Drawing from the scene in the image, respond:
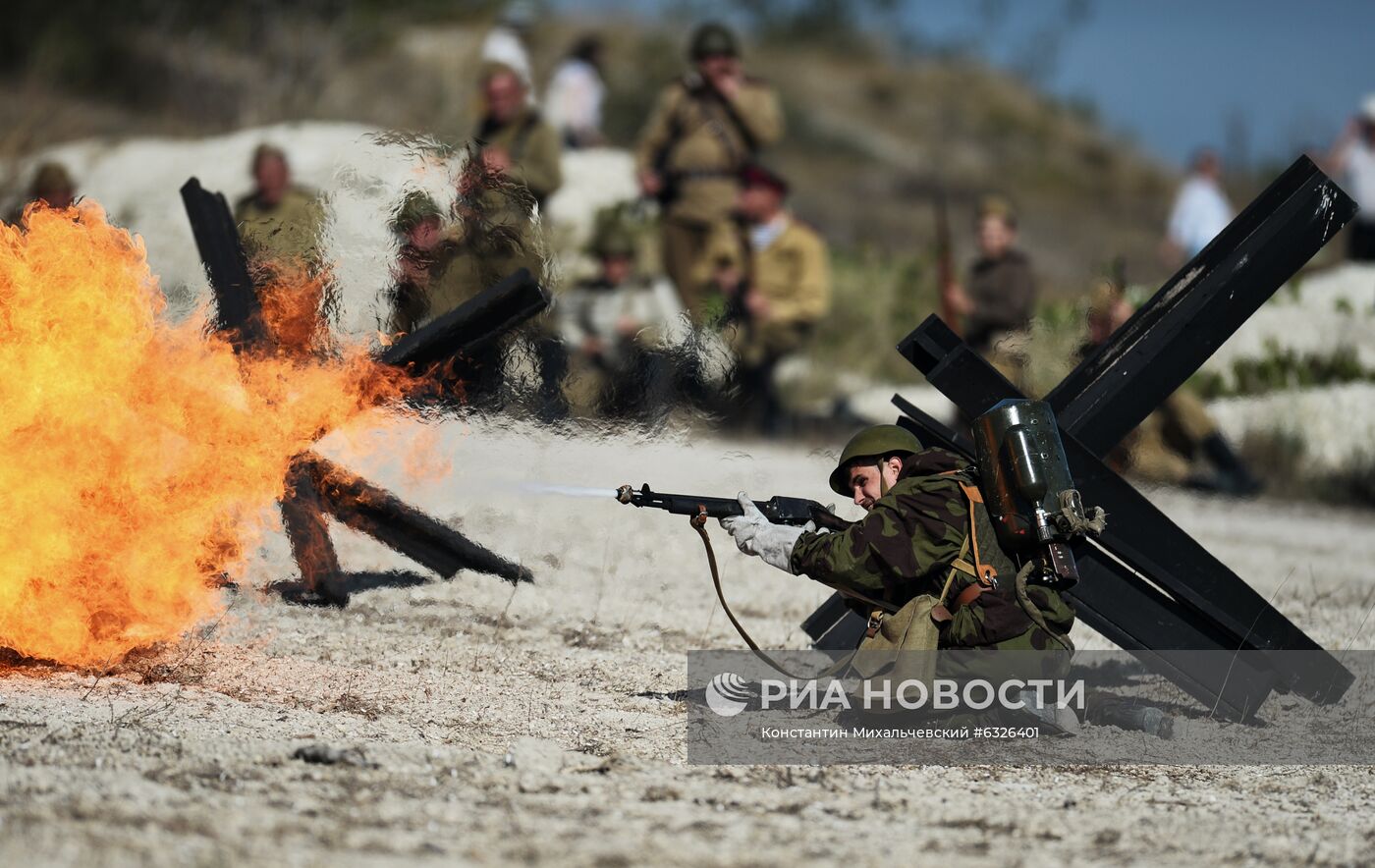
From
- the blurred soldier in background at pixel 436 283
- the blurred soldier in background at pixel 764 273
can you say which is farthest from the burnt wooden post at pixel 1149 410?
the blurred soldier in background at pixel 764 273

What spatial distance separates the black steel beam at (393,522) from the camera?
21.5 feet

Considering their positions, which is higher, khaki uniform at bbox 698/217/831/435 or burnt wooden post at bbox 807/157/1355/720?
khaki uniform at bbox 698/217/831/435

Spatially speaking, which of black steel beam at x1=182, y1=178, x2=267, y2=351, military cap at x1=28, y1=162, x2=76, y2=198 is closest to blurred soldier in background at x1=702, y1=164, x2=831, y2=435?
military cap at x1=28, y1=162, x2=76, y2=198

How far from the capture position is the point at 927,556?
18.0ft

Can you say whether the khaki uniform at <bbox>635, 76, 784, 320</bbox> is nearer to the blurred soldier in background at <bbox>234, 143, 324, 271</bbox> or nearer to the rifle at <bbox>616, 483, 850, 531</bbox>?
the blurred soldier in background at <bbox>234, 143, 324, 271</bbox>

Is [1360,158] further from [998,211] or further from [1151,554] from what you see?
[1151,554]

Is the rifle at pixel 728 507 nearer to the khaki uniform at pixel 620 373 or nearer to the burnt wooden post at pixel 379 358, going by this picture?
the khaki uniform at pixel 620 373

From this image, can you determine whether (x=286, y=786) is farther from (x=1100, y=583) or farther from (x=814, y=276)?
(x=814, y=276)

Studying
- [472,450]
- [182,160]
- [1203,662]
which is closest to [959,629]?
[1203,662]

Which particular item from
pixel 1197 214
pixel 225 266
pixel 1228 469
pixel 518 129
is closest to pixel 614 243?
pixel 518 129

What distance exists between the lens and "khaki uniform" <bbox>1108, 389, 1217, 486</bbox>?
502 inches

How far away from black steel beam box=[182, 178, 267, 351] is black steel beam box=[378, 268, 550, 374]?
22.3 inches

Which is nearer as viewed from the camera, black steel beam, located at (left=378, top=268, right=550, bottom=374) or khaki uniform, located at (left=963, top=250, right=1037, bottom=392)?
black steel beam, located at (left=378, top=268, right=550, bottom=374)

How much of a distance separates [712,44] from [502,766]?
989cm
